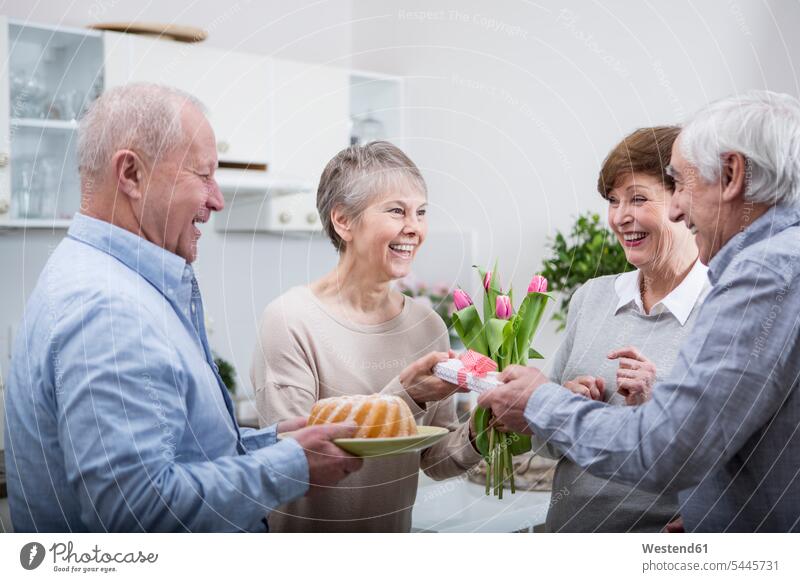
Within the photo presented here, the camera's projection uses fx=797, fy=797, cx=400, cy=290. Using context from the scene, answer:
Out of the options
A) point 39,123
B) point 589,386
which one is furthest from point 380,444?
point 39,123

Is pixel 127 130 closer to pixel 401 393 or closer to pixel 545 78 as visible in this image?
pixel 401 393

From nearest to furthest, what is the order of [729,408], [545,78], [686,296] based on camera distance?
1. [729,408]
2. [686,296]
3. [545,78]

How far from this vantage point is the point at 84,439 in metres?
0.80

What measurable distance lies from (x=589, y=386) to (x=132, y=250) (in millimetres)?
644

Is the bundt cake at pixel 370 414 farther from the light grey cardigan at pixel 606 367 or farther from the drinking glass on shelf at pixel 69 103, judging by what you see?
the drinking glass on shelf at pixel 69 103

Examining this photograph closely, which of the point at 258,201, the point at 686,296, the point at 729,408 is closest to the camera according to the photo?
the point at 729,408

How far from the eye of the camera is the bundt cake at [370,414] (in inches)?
37.7

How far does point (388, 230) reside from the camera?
108 centimetres

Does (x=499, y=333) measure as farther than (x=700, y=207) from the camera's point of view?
Yes

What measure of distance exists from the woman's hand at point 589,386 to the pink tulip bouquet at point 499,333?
64 millimetres

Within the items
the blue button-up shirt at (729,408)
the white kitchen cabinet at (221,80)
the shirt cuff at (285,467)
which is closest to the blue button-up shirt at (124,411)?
the shirt cuff at (285,467)
